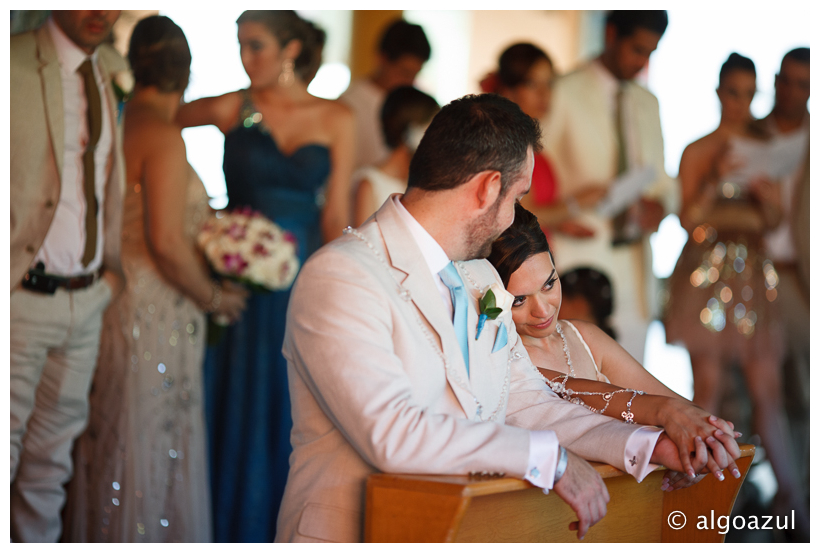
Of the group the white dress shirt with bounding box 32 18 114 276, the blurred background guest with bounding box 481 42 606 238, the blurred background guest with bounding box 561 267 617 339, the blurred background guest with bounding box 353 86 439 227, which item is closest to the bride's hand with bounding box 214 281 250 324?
the white dress shirt with bounding box 32 18 114 276

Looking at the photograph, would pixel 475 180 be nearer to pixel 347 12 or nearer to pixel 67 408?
pixel 67 408

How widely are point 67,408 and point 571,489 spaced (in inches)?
105

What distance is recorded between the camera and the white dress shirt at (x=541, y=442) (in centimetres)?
172

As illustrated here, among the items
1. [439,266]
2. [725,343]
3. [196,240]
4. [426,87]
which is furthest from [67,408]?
[725,343]

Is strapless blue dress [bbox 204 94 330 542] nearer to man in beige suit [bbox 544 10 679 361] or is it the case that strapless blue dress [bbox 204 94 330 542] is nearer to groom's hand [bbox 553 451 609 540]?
man in beige suit [bbox 544 10 679 361]

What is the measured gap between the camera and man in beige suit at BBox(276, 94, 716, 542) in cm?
173

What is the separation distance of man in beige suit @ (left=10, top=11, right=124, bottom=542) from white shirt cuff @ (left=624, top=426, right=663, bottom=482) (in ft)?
8.40

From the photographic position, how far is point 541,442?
1.74m

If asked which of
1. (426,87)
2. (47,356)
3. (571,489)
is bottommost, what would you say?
(47,356)

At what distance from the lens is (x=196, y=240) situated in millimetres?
4137

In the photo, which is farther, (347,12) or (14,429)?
(347,12)

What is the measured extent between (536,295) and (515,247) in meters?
0.15

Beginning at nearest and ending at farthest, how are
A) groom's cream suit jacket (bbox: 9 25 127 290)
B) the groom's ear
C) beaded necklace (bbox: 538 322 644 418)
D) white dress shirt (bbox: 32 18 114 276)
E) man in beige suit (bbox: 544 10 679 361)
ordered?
the groom's ear, beaded necklace (bbox: 538 322 644 418), groom's cream suit jacket (bbox: 9 25 127 290), white dress shirt (bbox: 32 18 114 276), man in beige suit (bbox: 544 10 679 361)

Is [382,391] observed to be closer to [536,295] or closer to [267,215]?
[536,295]
